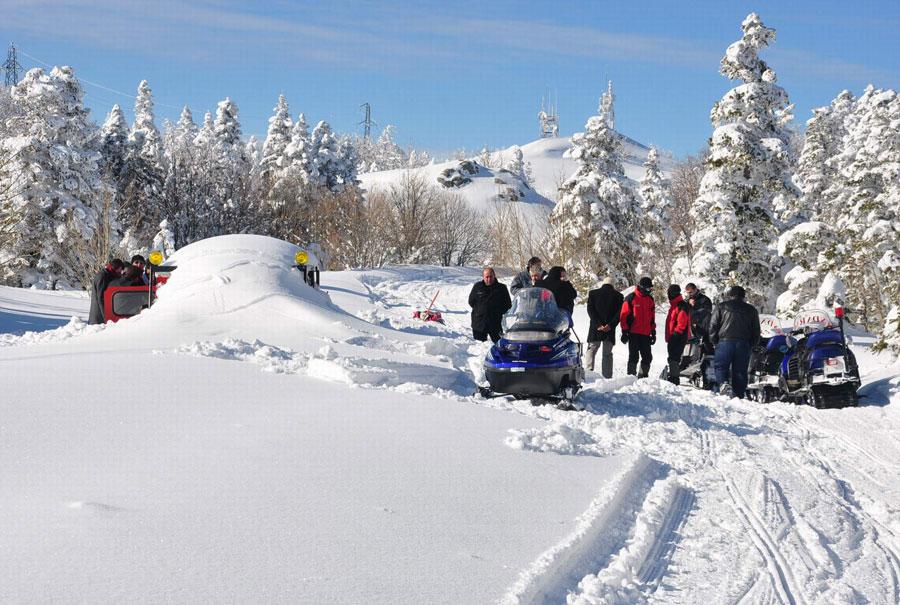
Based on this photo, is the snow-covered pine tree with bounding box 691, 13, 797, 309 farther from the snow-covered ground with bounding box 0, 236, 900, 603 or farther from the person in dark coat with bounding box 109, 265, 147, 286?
the person in dark coat with bounding box 109, 265, 147, 286

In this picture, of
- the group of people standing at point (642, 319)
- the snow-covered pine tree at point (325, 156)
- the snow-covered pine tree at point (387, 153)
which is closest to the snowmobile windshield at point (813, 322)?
the group of people standing at point (642, 319)

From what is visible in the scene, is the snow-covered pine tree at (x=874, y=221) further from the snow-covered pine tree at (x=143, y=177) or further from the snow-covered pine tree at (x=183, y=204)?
the snow-covered pine tree at (x=183, y=204)

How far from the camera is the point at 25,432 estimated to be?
17.8 feet

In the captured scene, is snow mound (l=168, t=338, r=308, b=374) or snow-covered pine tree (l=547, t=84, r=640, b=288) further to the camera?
snow-covered pine tree (l=547, t=84, r=640, b=288)

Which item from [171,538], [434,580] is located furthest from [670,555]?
[171,538]

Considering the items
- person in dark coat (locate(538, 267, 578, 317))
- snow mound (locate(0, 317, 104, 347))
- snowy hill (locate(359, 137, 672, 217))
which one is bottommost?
snow mound (locate(0, 317, 104, 347))

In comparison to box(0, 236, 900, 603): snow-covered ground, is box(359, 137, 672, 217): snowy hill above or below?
above

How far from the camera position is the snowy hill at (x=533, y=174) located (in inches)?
3453

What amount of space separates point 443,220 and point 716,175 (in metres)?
34.1

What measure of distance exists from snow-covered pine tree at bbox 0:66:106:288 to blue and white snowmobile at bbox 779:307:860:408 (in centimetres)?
2982

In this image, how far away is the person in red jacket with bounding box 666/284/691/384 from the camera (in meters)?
13.6

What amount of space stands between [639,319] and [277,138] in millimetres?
52555

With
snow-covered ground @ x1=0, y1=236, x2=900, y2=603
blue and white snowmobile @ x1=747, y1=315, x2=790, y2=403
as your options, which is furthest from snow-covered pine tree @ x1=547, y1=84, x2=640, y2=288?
snow-covered ground @ x1=0, y1=236, x2=900, y2=603

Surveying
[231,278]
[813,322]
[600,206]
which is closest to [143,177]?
[600,206]
